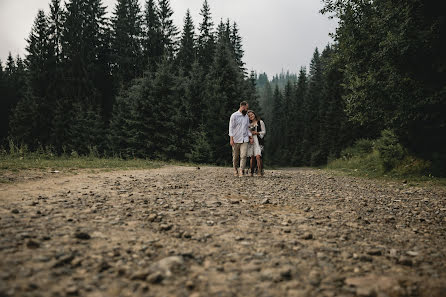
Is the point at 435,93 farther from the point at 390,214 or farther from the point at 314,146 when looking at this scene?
the point at 314,146

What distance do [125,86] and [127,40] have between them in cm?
1120

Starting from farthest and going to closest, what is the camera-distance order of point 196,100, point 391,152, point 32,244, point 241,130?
point 196,100 < point 391,152 < point 241,130 < point 32,244

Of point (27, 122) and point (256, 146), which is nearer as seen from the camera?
point (256, 146)

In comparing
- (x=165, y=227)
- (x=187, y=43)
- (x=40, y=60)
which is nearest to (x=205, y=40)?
(x=187, y=43)

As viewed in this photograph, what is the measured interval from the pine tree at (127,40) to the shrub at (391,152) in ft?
129

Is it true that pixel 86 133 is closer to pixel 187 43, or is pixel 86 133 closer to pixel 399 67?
pixel 187 43

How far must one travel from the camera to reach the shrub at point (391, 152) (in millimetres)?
12320

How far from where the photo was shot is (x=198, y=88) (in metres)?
26.9

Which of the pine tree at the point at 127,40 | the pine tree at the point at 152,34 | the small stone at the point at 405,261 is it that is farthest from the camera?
the pine tree at the point at 152,34

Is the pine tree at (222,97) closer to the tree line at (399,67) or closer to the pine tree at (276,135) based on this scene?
the tree line at (399,67)

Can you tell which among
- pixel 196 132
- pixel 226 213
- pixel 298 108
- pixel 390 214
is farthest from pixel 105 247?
pixel 298 108

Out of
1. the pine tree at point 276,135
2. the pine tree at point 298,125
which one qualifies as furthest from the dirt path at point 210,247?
the pine tree at point 276,135

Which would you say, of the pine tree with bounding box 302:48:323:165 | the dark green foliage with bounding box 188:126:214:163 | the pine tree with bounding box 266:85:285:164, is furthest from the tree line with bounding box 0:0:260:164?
the pine tree with bounding box 266:85:285:164

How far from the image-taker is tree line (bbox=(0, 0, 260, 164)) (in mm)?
24109
